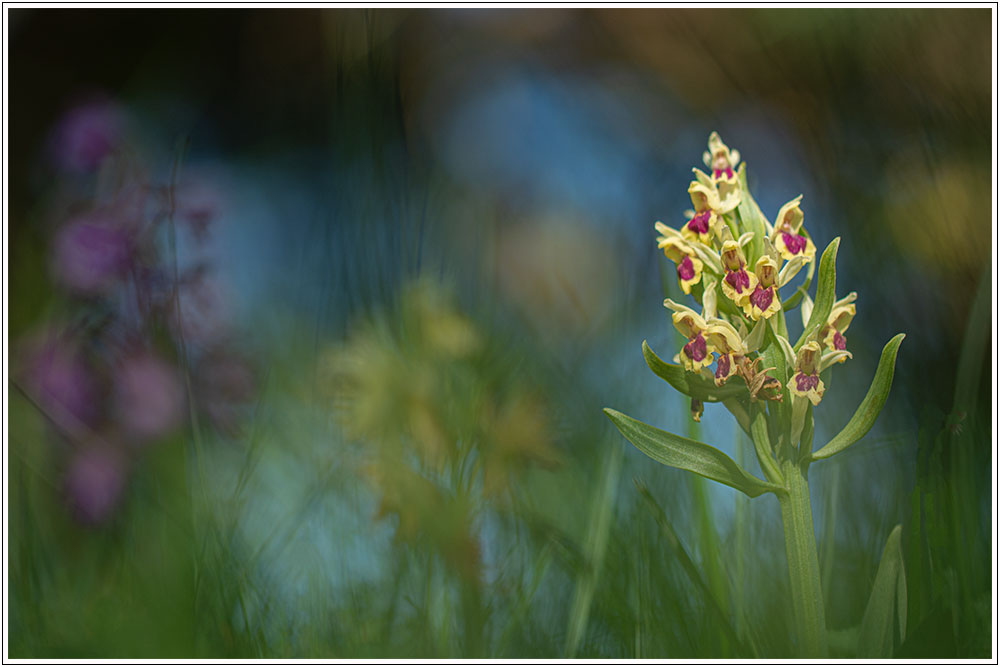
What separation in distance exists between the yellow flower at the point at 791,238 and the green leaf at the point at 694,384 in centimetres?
14

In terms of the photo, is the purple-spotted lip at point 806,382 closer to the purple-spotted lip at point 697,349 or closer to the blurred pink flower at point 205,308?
the purple-spotted lip at point 697,349

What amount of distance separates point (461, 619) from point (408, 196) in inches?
16.0

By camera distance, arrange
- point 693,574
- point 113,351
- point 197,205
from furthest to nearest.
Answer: point 197,205 < point 113,351 < point 693,574

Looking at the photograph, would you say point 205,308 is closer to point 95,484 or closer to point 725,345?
point 95,484

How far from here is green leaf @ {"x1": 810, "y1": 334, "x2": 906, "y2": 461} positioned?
62cm

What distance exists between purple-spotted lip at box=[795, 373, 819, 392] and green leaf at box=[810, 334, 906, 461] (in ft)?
0.17

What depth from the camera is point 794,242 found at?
0.66 m

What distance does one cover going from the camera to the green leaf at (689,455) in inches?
24.5

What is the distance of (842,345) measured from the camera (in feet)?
2.22

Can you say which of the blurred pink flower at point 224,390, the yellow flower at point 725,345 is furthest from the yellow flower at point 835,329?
the blurred pink flower at point 224,390

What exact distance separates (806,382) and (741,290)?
0.10m

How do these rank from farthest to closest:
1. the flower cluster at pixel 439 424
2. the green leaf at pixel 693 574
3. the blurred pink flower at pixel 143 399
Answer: the blurred pink flower at pixel 143 399
the flower cluster at pixel 439 424
the green leaf at pixel 693 574

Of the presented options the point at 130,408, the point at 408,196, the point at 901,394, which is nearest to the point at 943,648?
the point at 901,394

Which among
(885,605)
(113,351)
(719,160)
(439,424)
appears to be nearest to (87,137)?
(113,351)
